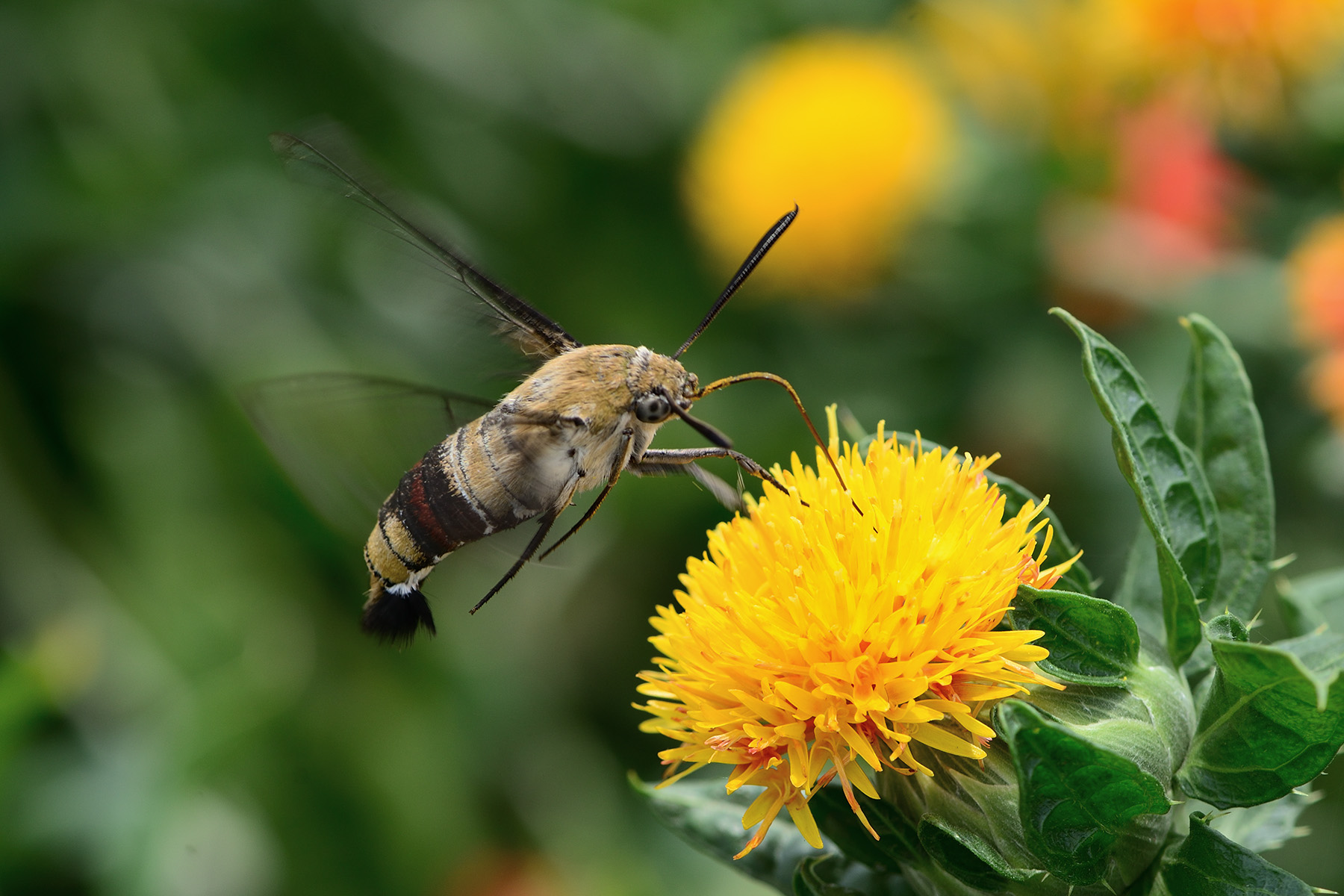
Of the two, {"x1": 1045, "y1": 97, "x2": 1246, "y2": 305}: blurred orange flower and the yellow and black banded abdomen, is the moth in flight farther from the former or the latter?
{"x1": 1045, "y1": 97, "x2": 1246, "y2": 305}: blurred orange flower

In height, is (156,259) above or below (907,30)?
below

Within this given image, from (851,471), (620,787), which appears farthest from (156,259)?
(851,471)

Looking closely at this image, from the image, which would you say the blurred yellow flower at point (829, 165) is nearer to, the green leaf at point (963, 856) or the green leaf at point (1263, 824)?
the green leaf at point (1263, 824)

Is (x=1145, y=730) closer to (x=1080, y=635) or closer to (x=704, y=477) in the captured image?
(x=1080, y=635)

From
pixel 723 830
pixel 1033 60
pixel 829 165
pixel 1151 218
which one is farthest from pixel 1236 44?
pixel 723 830

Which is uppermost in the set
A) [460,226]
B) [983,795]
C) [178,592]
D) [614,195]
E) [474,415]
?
[983,795]

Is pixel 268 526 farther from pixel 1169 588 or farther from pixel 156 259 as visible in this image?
pixel 1169 588
